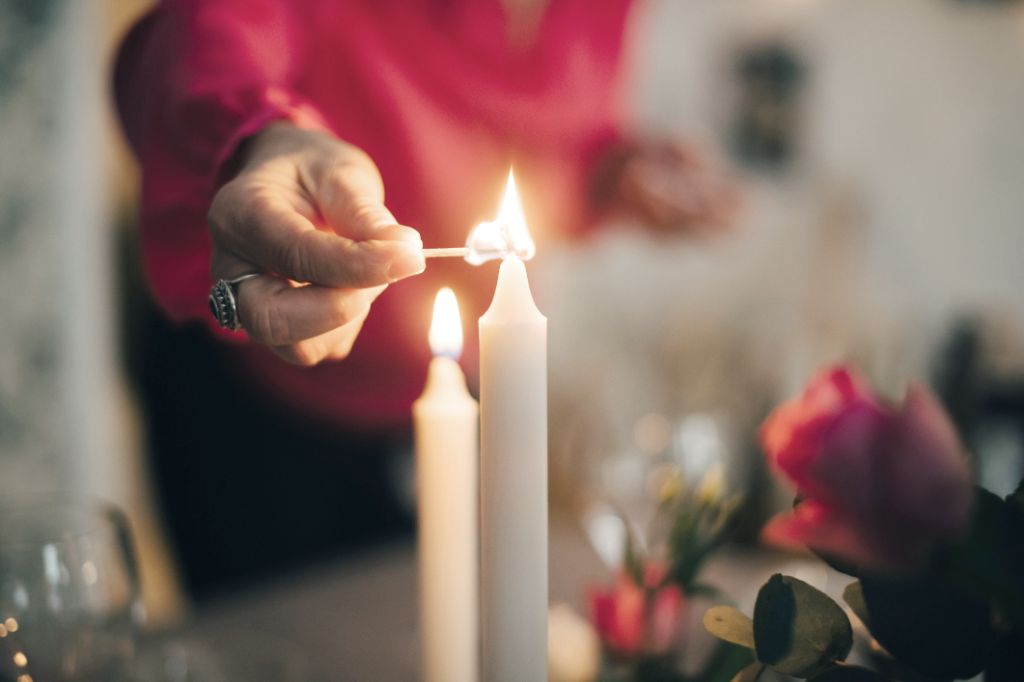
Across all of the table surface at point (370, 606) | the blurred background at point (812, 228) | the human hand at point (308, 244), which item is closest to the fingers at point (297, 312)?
the human hand at point (308, 244)

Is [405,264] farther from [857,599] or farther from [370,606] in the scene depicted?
[370,606]

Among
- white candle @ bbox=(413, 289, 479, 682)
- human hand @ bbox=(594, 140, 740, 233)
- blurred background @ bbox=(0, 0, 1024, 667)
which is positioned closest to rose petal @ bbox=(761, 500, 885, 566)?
white candle @ bbox=(413, 289, 479, 682)

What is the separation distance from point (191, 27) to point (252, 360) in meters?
0.94

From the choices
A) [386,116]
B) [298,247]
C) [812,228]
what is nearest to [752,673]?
[298,247]

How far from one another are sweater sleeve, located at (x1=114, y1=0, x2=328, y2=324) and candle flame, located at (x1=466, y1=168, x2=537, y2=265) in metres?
0.17

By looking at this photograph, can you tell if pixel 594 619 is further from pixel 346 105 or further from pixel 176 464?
pixel 176 464

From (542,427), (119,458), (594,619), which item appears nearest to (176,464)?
(119,458)

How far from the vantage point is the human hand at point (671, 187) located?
1.03m

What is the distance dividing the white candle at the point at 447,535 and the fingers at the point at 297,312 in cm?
5

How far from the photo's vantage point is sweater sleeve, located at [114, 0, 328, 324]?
464 mm

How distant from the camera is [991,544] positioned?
0.21 m

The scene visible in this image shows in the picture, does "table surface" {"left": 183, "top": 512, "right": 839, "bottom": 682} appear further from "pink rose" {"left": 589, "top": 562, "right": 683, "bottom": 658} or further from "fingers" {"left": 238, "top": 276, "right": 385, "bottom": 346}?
"fingers" {"left": 238, "top": 276, "right": 385, "bottom": 346}

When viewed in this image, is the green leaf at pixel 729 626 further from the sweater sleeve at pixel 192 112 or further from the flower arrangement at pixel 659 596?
the sweater sleeve at pixel 192 112

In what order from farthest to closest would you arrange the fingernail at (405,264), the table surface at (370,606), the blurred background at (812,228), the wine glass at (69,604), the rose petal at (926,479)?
the blurred background at (812,228)
the table surface at (370,606)
the wine glass at (69,604)
the fingernail at (405,264)
the rose petal at (926,479)
